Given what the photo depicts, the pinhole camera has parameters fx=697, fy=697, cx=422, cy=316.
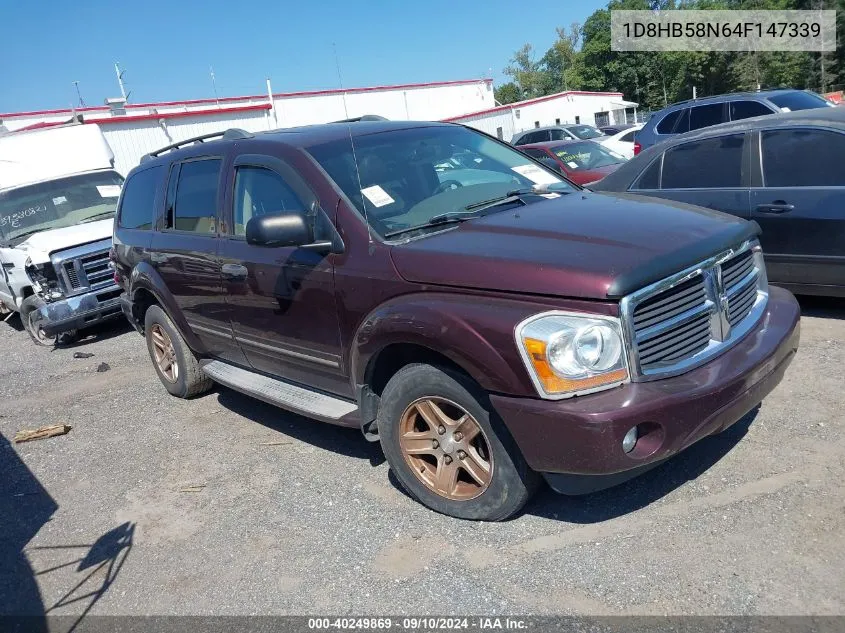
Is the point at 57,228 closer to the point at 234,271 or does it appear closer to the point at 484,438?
the point at 234,271

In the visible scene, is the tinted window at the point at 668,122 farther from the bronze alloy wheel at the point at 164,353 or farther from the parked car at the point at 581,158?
the bronze alloy wheel at the point at 164,353

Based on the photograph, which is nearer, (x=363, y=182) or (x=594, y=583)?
(x=594, y=583)

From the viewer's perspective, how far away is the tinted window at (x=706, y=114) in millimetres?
12859

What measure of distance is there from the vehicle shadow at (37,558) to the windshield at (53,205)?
528cm

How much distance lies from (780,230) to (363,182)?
11.4 feet

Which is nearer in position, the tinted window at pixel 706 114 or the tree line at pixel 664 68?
the tinted window at pixel 706 114

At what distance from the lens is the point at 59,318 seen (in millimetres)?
8055

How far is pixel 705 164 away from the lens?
595cm

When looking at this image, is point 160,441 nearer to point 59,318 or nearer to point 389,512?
point 389,512

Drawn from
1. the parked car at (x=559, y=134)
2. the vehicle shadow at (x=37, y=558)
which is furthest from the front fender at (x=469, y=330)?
the parked car at (x=559, y=134)

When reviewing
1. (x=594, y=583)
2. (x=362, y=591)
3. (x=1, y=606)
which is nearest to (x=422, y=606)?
(x=362, y=591)

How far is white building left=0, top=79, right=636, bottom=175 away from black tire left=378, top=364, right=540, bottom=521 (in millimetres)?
12738

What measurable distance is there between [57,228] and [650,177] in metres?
7.26

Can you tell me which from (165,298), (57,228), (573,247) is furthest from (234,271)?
(57,228)
